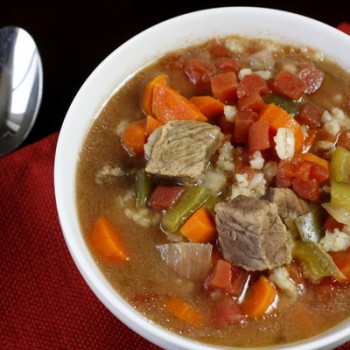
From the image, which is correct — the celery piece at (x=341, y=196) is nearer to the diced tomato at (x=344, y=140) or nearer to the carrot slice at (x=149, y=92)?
the diced tomato at (x=344, y=140)

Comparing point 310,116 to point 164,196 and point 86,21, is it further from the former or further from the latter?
point 86,21

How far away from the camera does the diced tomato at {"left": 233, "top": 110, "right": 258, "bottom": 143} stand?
2707 millimetres

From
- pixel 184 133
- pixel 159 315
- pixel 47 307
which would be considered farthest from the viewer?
pixel 47 307

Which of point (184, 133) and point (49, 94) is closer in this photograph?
point (184, 133)

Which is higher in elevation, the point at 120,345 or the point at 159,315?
the point at 159,315

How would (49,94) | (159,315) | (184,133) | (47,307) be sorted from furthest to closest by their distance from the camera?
(49,94), (47,307), (184,133), (159,315)

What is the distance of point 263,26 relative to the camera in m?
3.03


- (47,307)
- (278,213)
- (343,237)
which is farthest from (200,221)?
(47,307)

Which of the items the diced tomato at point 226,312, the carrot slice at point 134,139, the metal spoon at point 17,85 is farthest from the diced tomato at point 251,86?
the metal spoon at point 17,85

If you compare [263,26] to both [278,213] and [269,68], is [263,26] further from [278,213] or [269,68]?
[278,213]

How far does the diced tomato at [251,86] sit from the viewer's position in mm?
2836

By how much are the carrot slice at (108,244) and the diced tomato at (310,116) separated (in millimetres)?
858

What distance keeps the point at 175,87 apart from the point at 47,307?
3.36 ft

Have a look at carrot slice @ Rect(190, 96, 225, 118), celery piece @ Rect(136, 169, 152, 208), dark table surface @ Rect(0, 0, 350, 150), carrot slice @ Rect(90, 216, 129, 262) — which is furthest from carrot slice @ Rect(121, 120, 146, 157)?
dark table surface @ Rect(0, 0, 350, 150)
